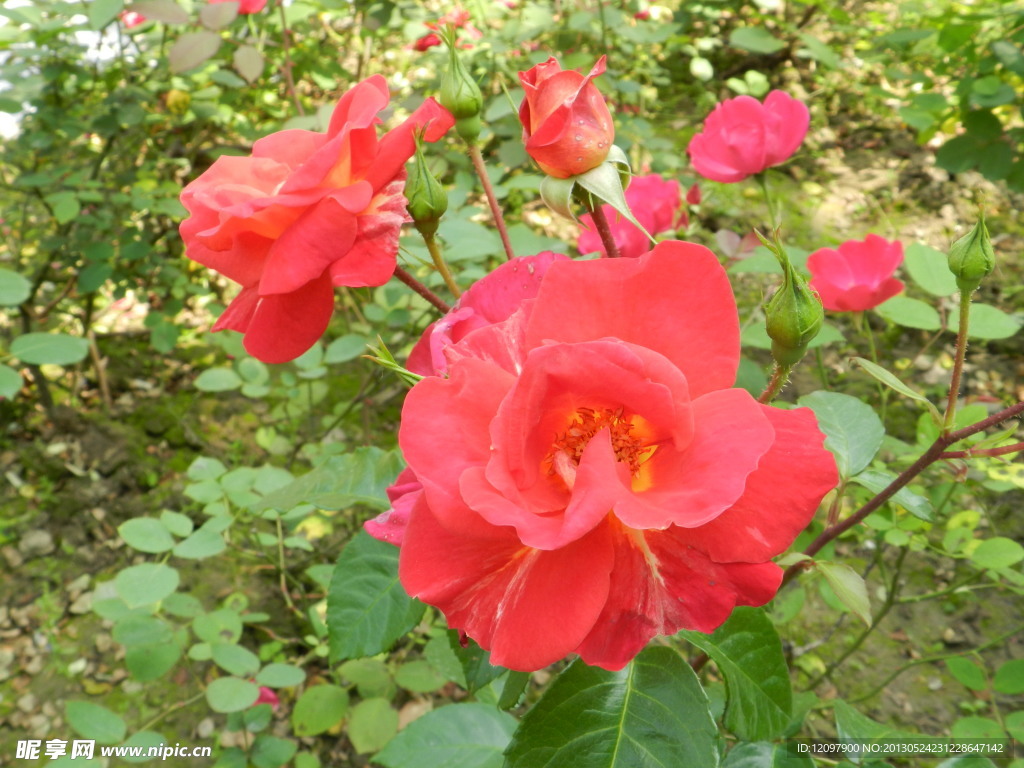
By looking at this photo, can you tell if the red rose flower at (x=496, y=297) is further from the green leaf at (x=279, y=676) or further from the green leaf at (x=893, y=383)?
the green leaf at (x=279, y=676)

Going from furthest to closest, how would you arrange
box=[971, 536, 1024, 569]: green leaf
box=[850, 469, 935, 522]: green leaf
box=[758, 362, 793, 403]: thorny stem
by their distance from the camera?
box=[971, 536, 1024, 569]: green leaf → box=[850, 469, 935, 522]: green leaf → box=[758, 362, 793, 403]: thorny stem

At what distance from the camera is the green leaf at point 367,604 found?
75cm

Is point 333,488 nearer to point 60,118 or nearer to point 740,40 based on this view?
point 60,118

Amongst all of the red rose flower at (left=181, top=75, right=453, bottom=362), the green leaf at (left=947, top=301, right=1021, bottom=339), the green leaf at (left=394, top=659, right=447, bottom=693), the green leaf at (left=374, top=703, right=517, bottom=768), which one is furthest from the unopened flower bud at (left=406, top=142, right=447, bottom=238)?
the green leaf at (left=394, top=659, right=447, bottom=693)

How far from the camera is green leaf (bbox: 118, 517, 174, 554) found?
1004 millimetres

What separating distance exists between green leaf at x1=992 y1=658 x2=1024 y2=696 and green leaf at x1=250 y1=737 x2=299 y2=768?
3.47 ft

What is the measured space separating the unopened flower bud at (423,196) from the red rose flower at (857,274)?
2.02 feet

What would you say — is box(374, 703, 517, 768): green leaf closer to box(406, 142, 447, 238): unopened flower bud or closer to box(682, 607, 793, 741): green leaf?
box(682, 607, 793, 741): green leaf

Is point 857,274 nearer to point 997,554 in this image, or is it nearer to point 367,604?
point 997,554

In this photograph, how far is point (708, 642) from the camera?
0.62 m

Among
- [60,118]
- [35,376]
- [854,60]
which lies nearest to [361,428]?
[35,376]

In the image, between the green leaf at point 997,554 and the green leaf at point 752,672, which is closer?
the green leaf at point 752,672

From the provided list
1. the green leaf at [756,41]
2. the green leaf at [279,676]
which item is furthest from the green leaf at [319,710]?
the green leaf at [756,41]

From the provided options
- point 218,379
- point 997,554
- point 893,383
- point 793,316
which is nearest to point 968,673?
point 997,554
